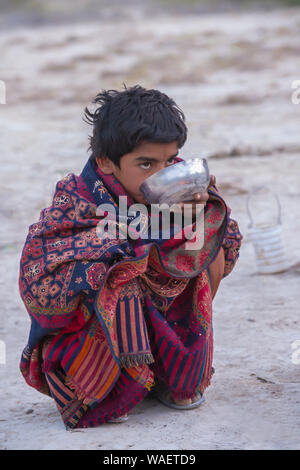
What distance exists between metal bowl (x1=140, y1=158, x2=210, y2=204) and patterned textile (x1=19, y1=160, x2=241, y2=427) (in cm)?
15

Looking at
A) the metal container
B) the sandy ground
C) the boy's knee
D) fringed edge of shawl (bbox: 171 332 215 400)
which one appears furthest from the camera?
the metal container

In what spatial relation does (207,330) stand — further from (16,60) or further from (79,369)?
(16,60)

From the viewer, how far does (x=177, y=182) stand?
94.8 inches

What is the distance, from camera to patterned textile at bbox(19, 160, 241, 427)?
240 cm

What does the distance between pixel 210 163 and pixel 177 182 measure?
194 inches

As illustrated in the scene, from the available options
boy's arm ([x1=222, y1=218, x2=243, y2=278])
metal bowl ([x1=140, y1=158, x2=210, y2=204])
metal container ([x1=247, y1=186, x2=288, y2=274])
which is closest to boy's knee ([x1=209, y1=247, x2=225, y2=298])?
boy's arm ([x1=222, y1=218, x2=243, y2=278])

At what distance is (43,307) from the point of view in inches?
95.7

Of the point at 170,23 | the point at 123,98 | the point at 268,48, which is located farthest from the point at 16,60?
the point at 123,98

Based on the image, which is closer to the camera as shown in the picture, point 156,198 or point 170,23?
point 156,198

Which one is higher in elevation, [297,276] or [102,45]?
[102,45]

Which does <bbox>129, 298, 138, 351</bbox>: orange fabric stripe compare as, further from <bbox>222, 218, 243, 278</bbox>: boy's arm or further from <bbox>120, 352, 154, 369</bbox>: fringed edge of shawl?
<bbox>222, 218, 243, 278</bbox>: boy's arm

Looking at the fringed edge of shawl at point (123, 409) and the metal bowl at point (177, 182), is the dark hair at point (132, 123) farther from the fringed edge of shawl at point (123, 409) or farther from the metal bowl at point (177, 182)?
the fringed edge of shawl at point (123, 409)

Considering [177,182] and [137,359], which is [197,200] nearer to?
[177,182]
